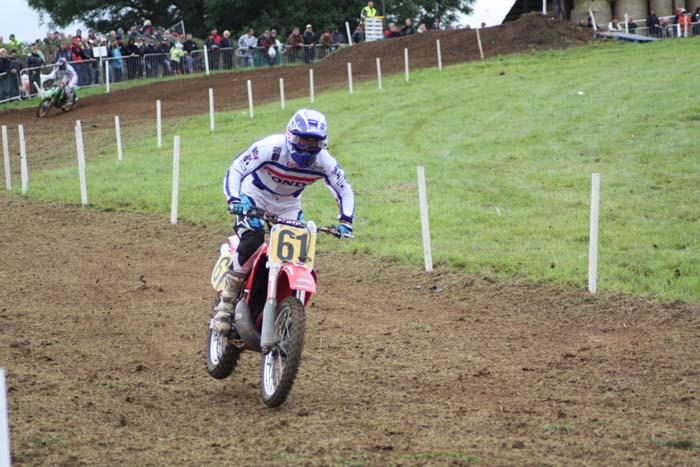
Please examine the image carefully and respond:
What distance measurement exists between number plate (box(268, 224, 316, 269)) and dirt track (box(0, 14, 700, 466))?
118cm

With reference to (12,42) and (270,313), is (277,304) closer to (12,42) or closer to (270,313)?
(270,313)

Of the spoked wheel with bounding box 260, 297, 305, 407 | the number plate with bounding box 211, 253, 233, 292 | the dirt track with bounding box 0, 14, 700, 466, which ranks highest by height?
the number plate with bounding box 211, 253, 233, 292

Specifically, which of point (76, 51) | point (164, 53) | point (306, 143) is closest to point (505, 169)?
point (306, 143)

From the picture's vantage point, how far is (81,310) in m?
12.2

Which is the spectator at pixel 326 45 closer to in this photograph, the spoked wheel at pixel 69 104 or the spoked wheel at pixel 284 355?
the spoked wheel at pixel 69 104

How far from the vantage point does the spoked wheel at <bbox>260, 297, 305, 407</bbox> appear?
767 centimetres

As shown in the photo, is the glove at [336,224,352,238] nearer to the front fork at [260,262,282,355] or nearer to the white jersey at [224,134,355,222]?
the white jersey at [224,134,355,222]

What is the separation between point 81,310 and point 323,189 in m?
9.92

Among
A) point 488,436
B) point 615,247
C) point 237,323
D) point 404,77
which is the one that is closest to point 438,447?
point 488,436

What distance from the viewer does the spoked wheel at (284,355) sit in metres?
7.67

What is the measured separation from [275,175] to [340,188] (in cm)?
62

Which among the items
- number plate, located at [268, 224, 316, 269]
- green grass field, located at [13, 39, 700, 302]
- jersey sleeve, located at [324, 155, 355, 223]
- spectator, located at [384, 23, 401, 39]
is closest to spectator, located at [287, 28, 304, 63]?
spectator, located at [384, 23, 401, 39]

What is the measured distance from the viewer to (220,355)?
8.91 meters

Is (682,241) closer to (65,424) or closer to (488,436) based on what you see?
(488,436)
